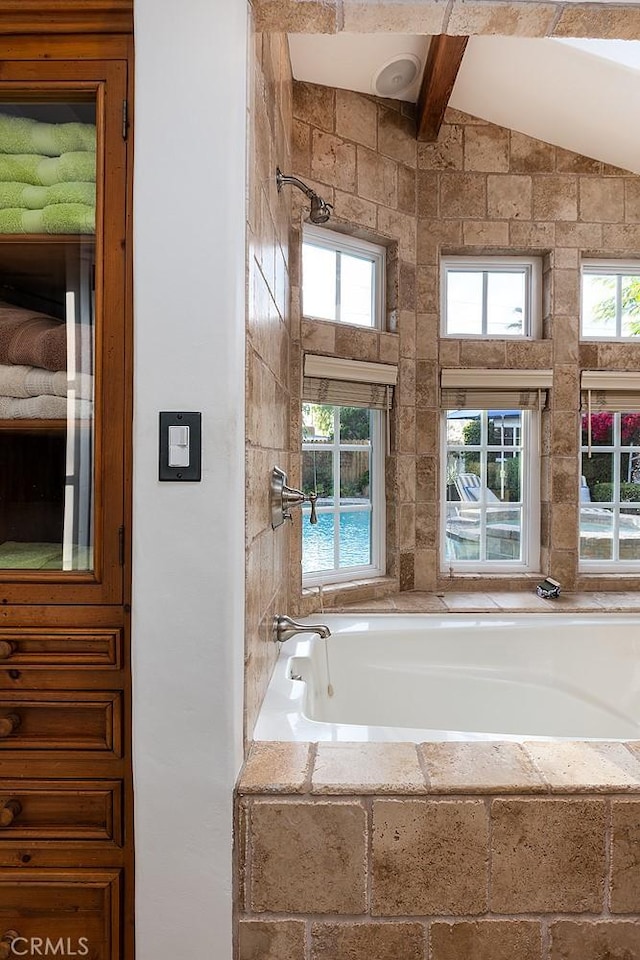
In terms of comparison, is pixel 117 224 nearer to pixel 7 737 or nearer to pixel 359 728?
pixel 7 737

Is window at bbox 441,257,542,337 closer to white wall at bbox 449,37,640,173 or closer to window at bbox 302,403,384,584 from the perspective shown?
white wall at bbox 449,37,640,173

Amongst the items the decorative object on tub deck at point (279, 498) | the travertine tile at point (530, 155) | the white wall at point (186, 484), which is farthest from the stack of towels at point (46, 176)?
the travertine tile at point (530, 155)

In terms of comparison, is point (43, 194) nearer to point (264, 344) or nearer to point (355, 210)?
point (264, 344)

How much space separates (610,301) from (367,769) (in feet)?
9.25

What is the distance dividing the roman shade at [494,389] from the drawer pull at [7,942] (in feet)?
8.27

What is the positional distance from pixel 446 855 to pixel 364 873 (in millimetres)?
171

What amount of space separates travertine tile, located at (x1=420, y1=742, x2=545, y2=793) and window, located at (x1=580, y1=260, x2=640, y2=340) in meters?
2.45

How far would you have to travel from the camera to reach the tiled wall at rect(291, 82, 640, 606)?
2936 millimetres

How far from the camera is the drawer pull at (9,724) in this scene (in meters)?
1.28

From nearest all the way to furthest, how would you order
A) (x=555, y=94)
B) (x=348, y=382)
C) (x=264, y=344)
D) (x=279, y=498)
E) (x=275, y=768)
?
(x=275, y=768) → (x=264, y=344) → (x=279, y=498) → (x=555, y=94) → (x=348, y=382)

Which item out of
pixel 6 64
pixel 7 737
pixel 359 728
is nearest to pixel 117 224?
pixel 6 64

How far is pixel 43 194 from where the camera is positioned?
1.34 m

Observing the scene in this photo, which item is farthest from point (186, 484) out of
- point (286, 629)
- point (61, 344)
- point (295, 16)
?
point (295, 16)

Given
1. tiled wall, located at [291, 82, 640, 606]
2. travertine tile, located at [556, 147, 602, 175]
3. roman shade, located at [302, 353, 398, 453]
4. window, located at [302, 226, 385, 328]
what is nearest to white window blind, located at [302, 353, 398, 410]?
roman shade, located at [302, 353, 398, 453]
